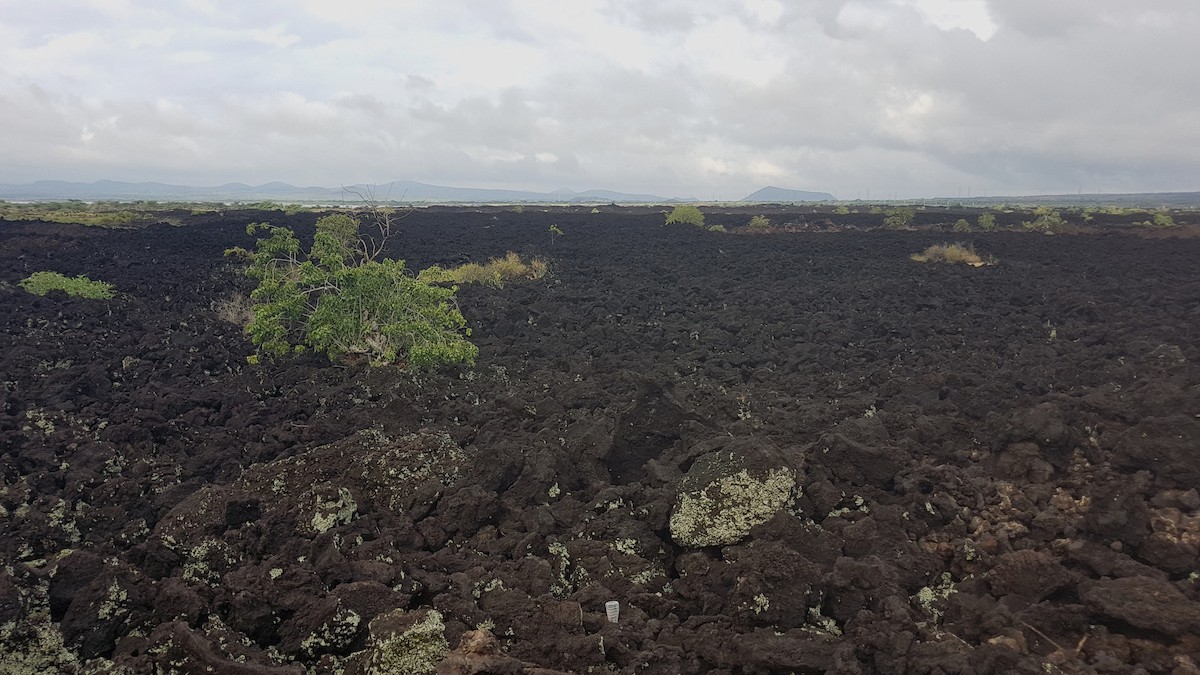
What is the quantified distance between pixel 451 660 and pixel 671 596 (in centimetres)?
131

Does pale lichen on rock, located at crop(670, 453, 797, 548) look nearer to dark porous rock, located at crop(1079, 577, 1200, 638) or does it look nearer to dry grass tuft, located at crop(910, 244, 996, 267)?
dark porous rock, located at crop(1079, 577, 1200, 638)

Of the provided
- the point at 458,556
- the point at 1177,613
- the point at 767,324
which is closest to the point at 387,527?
the point at 458,556

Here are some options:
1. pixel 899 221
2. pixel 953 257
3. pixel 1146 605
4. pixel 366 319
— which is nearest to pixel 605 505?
pixel 1146 605

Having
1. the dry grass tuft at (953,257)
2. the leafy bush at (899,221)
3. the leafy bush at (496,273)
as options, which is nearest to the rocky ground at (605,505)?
the leafy bush at (496,273)

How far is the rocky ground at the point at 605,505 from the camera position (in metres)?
3.26

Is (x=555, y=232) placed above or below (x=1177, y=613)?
above

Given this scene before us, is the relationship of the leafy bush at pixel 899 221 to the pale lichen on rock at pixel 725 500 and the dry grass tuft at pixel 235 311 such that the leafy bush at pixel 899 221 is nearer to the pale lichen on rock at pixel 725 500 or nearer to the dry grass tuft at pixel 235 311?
the dry grass tuft at pixel 235 311

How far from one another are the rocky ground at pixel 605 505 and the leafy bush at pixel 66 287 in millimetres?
1810

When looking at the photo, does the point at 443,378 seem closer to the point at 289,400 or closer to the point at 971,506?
the point at 289,400

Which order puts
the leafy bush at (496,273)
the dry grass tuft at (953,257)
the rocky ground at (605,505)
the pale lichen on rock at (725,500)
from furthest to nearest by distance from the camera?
1. the dry grass tuft at (953,257)
2. the leafy bush at (496,273)
3. the pale lichen on rock at (725,500)
4. the rocky ground at (605,505)

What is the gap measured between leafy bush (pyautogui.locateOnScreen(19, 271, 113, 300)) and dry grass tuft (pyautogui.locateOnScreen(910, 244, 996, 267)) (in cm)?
1820

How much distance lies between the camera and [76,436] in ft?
19.1

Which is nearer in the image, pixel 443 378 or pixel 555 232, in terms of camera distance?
pixel 443 378

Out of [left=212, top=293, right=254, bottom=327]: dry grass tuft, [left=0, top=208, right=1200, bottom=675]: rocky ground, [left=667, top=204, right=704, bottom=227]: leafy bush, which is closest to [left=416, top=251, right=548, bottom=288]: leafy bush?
[left=212, top=293, right=254, bottom=327]: dry grass tuft
